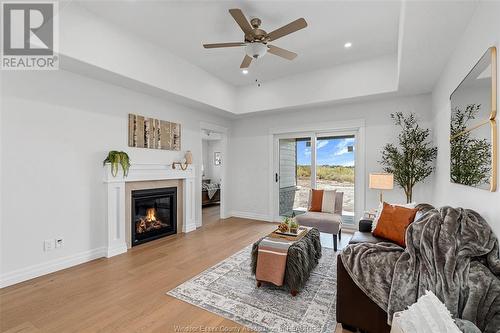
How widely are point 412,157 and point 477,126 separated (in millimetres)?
2170

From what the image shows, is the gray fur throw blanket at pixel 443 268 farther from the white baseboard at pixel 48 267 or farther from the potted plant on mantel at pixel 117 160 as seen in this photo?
the white baseboard at pixel 48 267

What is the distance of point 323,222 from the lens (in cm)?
363

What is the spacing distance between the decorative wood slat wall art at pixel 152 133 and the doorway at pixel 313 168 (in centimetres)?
235

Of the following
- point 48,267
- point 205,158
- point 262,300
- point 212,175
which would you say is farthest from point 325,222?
point 205,158

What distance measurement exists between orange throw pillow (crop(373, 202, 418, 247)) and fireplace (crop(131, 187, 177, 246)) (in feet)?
11.4

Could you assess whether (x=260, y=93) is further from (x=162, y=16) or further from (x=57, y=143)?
(x=57, y=143)

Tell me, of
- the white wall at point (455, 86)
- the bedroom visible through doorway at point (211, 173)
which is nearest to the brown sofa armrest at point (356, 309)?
the white wall at point (455, 86)

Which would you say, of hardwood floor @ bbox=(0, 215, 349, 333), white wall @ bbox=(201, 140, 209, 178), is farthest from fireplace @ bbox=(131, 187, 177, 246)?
white wall @ bbox=(201, 140, 209, 178)

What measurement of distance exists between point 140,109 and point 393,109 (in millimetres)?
4551

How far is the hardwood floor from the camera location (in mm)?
1982

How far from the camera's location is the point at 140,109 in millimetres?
4043

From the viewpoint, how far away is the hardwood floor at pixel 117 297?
78.0 inches

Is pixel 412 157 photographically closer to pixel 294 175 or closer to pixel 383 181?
pixel 383 181

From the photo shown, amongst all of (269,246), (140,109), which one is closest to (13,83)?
(140,109)
